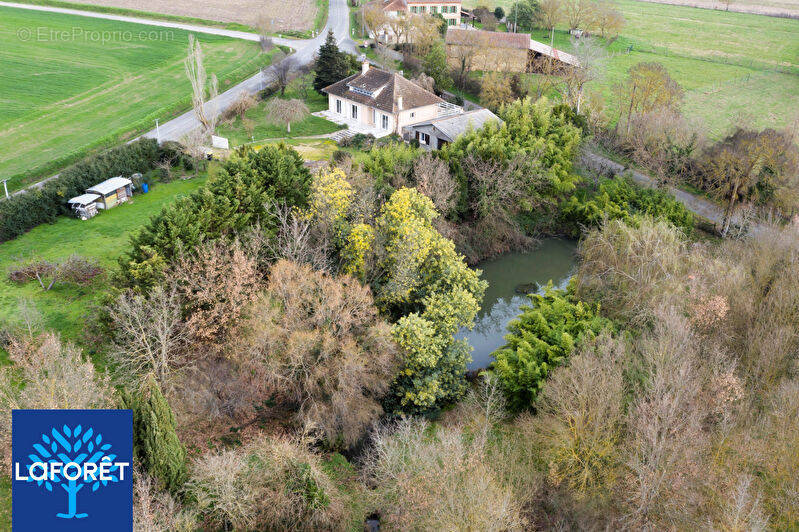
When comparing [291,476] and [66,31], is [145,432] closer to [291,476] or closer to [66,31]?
[291,476]

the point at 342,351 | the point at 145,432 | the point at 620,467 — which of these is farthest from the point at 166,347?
the point at 620,467

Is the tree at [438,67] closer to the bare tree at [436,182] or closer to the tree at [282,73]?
the tree at [282,73]

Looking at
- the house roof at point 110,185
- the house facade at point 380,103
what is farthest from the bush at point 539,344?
the house facade at point 380,103

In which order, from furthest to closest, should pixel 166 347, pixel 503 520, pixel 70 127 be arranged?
1. pixel 70 127
2. pixel 166 347
3. pixel 503 520

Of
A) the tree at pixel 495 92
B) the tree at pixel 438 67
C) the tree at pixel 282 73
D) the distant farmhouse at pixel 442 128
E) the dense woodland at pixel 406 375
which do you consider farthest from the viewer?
the tree at pixel 438 67

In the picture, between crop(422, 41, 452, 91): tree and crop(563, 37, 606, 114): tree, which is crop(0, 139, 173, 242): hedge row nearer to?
crop(422, 41, 452, 91): tree

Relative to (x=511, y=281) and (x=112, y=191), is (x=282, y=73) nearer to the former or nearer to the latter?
(x=112, y=191)

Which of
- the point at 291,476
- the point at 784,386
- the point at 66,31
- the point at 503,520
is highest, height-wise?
the point at 66,31
